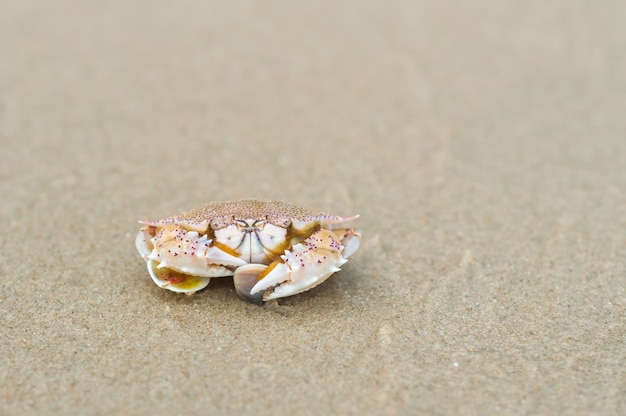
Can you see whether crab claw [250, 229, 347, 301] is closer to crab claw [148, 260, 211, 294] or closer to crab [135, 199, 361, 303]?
crab [135, 199, 361, 303]

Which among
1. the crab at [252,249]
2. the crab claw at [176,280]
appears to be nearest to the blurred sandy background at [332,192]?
the crab claw at [176,280]

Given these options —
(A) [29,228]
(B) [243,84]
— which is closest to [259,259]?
(A) [29,228]

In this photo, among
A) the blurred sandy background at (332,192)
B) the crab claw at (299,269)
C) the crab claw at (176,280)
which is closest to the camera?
the blurred sandy background at (332,192)

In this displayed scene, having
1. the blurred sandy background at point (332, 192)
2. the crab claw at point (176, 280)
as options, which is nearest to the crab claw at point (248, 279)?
the blurred sandy background at point (332, 192)

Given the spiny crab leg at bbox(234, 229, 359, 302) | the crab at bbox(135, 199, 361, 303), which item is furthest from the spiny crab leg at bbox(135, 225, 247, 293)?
the spiny crab leg at bbox(234, 229, 359, 302)

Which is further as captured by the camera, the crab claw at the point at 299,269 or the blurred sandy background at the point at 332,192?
the crab claw at the point at 299,269

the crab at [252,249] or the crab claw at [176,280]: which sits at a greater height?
the crab at [252,249]

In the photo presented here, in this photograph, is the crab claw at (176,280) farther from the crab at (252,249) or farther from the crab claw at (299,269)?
the crab claw at (299,269)

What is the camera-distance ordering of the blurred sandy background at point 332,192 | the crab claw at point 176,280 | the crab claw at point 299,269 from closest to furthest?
the blurred sandy background at point 332,192 → the crab claw at point 299,269 → the crab claw at point 176,280
